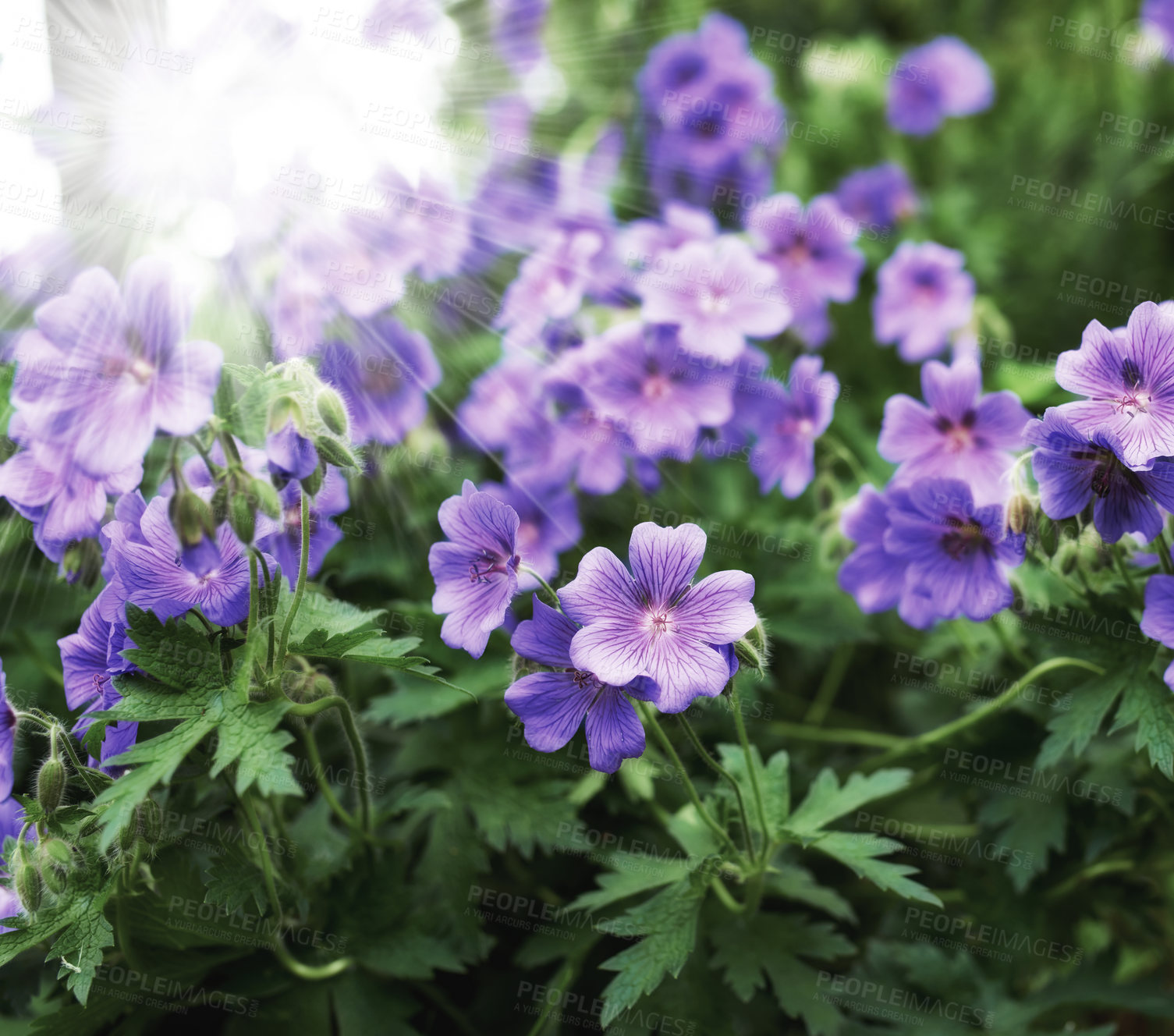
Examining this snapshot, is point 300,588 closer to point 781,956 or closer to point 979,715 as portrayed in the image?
point 781,956

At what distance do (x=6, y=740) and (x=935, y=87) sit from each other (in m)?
2.22

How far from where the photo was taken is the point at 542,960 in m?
1.19

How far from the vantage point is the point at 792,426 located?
1464mm

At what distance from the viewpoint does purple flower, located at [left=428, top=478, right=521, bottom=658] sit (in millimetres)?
970

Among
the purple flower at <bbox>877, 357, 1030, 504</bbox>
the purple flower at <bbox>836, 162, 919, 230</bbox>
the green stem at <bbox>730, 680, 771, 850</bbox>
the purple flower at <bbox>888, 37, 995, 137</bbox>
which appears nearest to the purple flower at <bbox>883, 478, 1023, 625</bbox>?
the purple flower at <bbox>877, 357, 1030, 504</bbox>

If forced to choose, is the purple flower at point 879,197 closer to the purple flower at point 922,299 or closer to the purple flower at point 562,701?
the purple flower at point 922,299

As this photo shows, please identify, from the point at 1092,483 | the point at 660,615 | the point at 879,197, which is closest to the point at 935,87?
the point at 879,197

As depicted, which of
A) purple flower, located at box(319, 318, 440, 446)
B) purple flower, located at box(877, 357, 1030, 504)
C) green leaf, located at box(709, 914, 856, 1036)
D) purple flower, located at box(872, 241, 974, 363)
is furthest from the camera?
purple flower, located at box(872, 241, 974, 363)

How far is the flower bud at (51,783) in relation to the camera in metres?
0.90

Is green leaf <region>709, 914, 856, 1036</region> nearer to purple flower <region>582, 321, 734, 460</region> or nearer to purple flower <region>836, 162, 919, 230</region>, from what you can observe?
purple flower <region>582, 321, 734, 460</region>

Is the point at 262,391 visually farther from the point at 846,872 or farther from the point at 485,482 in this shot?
the point at 846,872

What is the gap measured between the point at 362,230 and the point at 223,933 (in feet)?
3.74

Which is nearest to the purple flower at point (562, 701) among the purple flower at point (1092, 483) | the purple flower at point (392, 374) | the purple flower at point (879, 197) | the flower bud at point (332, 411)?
the flower bud at point (332, 411)

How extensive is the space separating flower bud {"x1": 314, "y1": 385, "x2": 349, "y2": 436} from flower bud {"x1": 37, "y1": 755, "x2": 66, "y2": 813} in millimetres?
404
